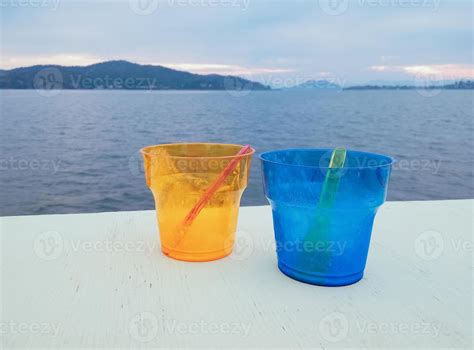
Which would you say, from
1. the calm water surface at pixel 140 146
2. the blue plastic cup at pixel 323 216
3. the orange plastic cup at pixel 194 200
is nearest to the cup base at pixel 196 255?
the orange plastic cup at pixel 194 200

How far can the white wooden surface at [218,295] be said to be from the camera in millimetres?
510

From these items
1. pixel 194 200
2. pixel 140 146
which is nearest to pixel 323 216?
pixel 194 200

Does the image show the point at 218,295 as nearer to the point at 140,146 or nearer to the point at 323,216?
the point at 323,216

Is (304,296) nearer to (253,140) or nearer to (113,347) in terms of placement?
(113,347)

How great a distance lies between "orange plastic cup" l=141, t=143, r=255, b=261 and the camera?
0.69 meters

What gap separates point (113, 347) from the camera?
0.49 m

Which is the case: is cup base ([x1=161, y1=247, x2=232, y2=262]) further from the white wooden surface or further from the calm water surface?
the calm water surface

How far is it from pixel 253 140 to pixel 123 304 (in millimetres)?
11174

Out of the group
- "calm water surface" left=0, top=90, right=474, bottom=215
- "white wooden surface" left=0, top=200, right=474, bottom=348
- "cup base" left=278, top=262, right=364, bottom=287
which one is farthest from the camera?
"calm water surface" left=0, top=90, right=474, bottom=215

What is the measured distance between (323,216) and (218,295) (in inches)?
7.7

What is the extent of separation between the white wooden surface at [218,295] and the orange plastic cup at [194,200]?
31 millimetres

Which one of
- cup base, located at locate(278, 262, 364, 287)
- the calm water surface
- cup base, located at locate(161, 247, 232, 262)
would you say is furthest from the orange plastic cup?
the calm water surface

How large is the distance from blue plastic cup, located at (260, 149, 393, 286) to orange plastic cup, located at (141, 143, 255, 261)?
76 millimetres

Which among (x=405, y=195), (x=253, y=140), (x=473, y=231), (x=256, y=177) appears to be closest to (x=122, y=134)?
(x=253, y=140)
